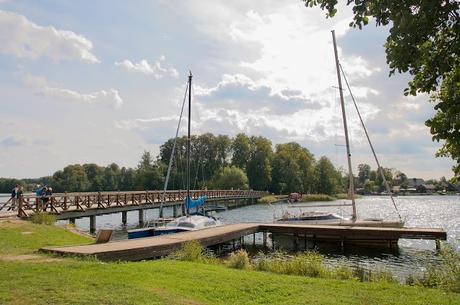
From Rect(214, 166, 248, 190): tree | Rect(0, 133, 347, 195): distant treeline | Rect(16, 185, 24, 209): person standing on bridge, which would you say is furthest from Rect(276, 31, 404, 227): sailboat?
Rect(0, 133, 347, 195): distant treeline

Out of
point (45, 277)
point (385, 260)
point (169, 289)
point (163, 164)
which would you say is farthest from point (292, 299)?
point (163, 164)

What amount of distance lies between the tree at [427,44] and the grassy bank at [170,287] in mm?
4698

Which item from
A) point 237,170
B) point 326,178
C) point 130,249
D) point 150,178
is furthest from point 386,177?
point 130,249

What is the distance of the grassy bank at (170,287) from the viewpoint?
805 cm

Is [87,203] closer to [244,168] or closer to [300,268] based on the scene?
[300,268]

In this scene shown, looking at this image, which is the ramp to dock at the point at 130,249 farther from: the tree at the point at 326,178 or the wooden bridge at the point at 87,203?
the tree at the point at 326,178

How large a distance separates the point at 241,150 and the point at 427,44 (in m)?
104

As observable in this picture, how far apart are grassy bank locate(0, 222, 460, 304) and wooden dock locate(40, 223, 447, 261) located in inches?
57.8

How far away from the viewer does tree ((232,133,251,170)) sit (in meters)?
108

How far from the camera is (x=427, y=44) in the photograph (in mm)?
5461

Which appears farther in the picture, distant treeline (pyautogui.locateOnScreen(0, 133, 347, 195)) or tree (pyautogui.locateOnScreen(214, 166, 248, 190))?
distant treeline (pyautogui.locateOnScreen(0, 133, 347, 195))

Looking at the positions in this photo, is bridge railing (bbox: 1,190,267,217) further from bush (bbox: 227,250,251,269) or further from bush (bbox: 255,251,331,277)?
bush (bbox: 255,251,331,277)

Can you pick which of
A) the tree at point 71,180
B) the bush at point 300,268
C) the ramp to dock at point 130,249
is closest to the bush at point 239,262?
the bush at point 300,268

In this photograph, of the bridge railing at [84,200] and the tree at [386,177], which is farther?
the tree at [386,177]
